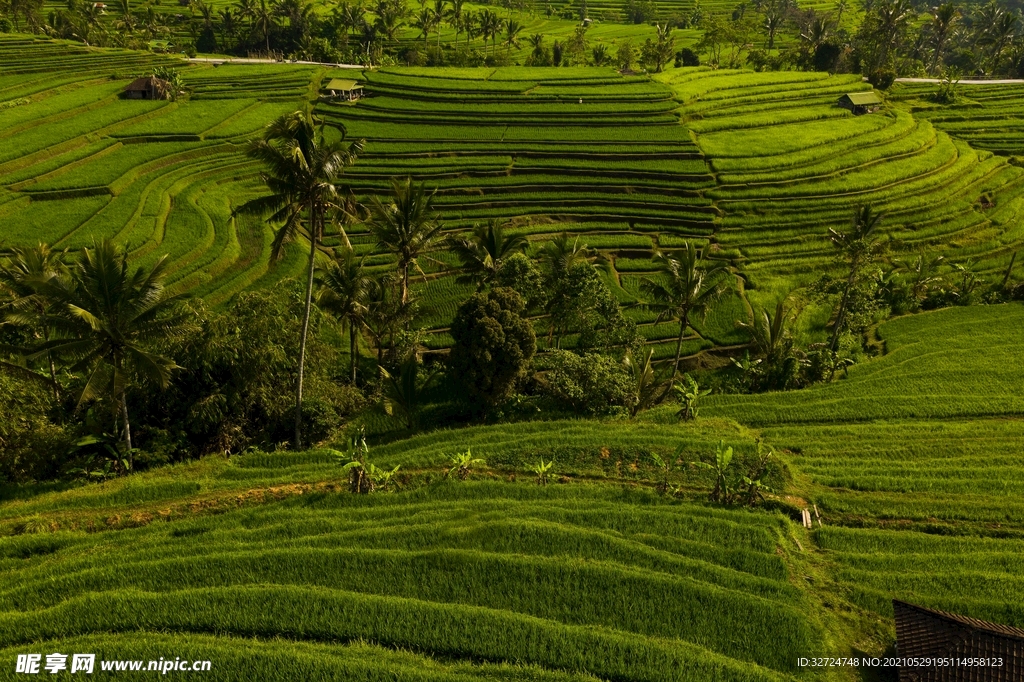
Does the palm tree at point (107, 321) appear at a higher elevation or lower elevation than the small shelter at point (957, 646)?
higher

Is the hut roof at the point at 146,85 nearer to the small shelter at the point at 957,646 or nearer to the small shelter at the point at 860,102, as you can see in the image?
the small shelter at the point at 860,102

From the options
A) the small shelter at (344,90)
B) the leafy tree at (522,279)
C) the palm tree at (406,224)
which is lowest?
the leafy tree at (522,279)

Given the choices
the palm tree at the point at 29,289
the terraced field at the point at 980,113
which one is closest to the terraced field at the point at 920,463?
the palm tree at the point at 29,289

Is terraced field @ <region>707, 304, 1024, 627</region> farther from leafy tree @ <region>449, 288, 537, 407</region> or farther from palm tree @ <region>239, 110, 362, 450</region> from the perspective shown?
palm tree @ <region>239, 110, 362, 450</region>

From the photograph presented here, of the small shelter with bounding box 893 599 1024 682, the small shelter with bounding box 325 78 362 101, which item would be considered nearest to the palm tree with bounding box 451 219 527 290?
the small shelter with bounding box 893 599 1024 682

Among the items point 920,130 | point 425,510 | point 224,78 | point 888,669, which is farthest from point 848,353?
point 224,78

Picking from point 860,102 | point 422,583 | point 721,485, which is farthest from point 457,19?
point 422,583

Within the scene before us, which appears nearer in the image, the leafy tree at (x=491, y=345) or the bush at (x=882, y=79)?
the leafy tree at (x=491, y=345)

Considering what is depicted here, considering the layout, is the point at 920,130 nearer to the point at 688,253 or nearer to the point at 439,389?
the point at 688,253
